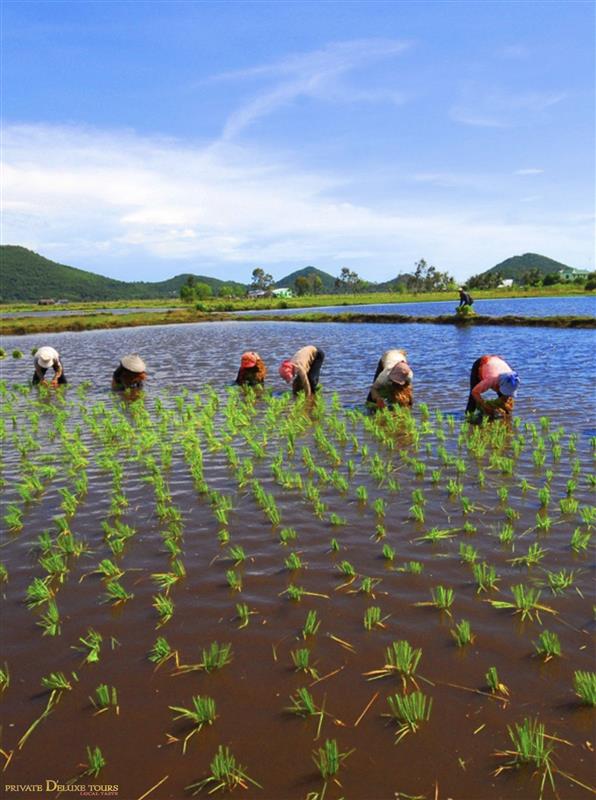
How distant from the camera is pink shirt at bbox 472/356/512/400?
9125 millimetres

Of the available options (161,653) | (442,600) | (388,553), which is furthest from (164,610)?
(442,600)

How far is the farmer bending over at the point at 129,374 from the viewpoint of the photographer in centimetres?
1366

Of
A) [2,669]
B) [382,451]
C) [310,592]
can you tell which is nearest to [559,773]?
[310,592]

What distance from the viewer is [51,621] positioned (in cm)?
395

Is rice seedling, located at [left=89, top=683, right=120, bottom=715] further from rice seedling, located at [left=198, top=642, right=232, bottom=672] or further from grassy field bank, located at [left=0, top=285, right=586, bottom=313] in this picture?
grassy field bank, located at [left=0, top=285, right=586, bottom=313]

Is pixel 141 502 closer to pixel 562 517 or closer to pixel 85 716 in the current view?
pixel 85 716

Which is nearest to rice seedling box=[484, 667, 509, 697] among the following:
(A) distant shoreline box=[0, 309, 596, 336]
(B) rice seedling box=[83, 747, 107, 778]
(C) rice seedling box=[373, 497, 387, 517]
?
(B) rice seedling box=[83, 747, 107, 778]

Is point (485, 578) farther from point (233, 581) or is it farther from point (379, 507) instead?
point (233, 581)

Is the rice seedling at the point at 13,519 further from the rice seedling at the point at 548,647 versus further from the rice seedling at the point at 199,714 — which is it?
the rice seedling at the point at 548,647

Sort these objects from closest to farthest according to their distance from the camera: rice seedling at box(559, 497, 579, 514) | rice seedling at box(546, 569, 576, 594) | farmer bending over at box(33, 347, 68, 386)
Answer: rice seedling at box(546, 569, 576, 594)
rice seedling at box(559, 497, 579, 514)
farmer bending over at box(33, 347, 68, 386)

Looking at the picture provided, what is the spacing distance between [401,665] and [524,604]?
1117mm

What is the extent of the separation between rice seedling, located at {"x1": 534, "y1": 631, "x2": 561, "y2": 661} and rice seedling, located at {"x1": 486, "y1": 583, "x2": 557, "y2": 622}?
29 cm

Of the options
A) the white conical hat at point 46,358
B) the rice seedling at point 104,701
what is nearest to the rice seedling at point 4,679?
the rice seedling at point 104,701

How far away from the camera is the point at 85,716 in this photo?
10.1ft
